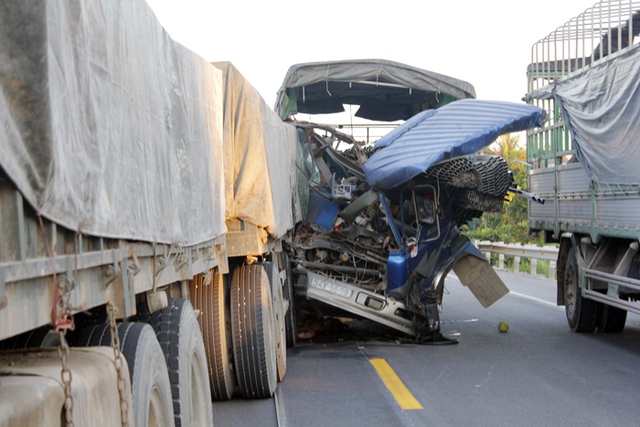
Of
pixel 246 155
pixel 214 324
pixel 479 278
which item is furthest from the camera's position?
pixel 479 278

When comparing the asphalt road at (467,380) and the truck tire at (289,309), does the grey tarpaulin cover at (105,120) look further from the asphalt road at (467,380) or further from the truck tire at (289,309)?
the truck tire at (289,309)

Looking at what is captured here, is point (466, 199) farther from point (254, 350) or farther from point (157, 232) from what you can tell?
point (157, 232)

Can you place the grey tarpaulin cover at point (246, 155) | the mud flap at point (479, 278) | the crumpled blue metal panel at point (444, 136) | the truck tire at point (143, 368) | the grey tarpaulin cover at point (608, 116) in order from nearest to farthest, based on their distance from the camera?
1. the truck tire at point (143, 368)
2. the grey tarpaulin cover at point (246, 155)
3. the grey tarpaulin cover at point (608, 116)
4. the crumpled blue metal panel at point (444, 136)
5. the mud flap at point (479, 278)

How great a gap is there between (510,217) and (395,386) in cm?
2564

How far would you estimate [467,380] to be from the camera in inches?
334

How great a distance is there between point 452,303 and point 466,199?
512cm

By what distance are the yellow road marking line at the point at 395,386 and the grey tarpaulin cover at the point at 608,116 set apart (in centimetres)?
350

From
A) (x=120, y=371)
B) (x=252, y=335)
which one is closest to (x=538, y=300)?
(x=252, y=335)

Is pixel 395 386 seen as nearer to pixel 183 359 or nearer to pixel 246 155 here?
pixel 246 155

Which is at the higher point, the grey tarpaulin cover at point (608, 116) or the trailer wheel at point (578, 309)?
the grey tarpaulin cover at point (608, 116)

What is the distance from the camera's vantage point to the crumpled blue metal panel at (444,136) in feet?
32.8

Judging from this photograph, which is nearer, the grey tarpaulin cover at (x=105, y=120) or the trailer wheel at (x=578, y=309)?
the grey tarpaulin cover at (x=105, y=120)

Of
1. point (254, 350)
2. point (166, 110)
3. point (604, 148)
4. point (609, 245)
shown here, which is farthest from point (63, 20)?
point (609, 245)

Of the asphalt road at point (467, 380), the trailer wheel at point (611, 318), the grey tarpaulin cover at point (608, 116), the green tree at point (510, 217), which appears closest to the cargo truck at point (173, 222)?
the asphalt road at point (467, 380)
